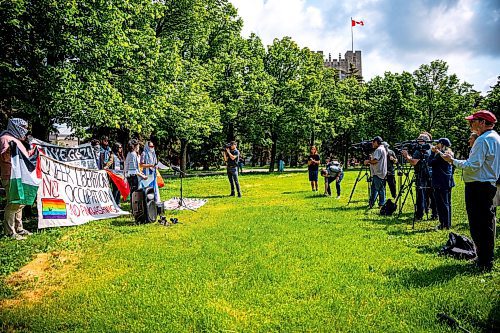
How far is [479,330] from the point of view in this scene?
13.4 feet

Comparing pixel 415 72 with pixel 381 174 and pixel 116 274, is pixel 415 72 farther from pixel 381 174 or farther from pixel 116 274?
pixel 116 274

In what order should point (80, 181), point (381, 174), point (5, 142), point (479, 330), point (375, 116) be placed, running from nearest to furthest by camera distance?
point (479, 330)
point (5, 142)
point (80, 181)
point (381, 174)
point (375, 116)

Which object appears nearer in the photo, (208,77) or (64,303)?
(64,303)

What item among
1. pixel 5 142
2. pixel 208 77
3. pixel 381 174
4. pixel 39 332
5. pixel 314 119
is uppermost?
pixel 208 77

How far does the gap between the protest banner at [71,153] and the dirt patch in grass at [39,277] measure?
4220 mm

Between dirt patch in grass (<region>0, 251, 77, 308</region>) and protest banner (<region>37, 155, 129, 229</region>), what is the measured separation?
2394 millimetres

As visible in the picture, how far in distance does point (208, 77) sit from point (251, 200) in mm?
18931

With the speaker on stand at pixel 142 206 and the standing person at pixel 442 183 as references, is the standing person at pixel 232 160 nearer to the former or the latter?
the speaker on stand at pixel 142 206

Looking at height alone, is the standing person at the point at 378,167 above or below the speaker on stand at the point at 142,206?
above

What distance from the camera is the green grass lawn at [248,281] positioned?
449cm

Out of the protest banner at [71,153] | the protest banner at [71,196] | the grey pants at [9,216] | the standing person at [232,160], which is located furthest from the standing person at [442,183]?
the protest banner at [71,153]

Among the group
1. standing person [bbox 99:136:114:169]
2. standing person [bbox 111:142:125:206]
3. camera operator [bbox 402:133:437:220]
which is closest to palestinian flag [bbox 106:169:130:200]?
standing person [bbox 111:142:125:206]

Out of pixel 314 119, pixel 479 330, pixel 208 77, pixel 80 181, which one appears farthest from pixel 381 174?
pixel 314 119

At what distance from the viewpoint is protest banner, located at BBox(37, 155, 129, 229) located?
31.6 ft
